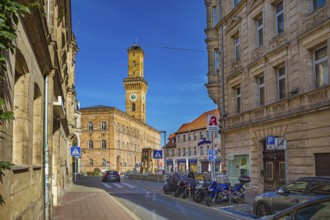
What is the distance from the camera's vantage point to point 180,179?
24.7 metres

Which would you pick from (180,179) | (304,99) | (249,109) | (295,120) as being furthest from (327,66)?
(180,179)

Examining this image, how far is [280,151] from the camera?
20828mm

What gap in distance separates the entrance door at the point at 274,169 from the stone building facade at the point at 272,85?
25 millimetres

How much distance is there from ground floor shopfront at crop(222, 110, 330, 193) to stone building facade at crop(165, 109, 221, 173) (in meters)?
43.0

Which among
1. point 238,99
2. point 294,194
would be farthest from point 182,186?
point 294,194

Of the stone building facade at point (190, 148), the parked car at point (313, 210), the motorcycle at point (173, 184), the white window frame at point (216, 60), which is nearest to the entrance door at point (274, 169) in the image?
the motorcycle at point (173, 184)

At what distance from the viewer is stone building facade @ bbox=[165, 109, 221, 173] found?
7300cm

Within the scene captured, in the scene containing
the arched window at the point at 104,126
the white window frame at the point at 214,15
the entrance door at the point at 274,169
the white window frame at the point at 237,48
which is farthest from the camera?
the arched window at the point at 104,126

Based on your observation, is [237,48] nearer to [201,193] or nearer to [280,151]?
[280,151]

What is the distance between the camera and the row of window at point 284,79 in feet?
57.8

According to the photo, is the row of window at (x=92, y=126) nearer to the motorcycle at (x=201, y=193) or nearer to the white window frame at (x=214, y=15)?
the white window frame at (x=214, y=15)

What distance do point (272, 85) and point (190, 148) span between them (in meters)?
58.7

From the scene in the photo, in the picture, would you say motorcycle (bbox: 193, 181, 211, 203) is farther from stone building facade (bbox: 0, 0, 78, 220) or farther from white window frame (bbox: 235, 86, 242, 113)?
stone building facade (bbox: 0, 0, 78, 220)

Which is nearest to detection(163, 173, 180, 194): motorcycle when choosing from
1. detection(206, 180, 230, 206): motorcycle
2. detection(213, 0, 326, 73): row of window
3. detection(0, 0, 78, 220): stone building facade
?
detection(206, 180, 230, 206): motorcycle
